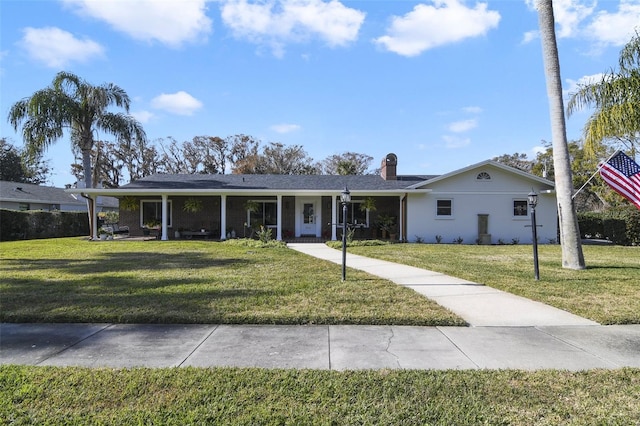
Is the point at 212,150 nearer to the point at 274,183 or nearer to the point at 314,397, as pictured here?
the point at 274,183

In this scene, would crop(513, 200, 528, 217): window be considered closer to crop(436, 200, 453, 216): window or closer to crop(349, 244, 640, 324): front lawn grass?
crop(436, 200, 453, 216): window

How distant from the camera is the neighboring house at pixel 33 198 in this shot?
92.8ft

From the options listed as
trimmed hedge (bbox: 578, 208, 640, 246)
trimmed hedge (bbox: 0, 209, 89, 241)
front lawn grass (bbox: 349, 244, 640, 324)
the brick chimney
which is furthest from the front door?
trimmed hedge (bbox: 0, 209, 89, 241)

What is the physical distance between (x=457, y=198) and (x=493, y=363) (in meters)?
16.6

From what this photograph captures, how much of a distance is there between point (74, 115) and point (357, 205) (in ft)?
54.7

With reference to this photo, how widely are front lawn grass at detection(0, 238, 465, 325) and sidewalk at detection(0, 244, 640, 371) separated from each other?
0.24 meters

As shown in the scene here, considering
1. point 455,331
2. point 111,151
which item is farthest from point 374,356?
point 111,151

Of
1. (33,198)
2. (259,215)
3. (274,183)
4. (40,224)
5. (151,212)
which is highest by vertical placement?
(274,183)

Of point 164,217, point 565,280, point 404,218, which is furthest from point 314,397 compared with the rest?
point 164,217

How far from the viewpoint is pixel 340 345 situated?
418 cm

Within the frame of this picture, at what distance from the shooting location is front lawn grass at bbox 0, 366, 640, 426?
2.69 m

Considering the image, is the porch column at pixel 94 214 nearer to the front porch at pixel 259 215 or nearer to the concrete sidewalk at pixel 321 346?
the front porch at pixel 259 215

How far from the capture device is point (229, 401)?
2.89m

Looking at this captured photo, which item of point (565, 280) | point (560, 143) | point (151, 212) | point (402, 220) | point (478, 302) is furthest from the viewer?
point (151, 212)
